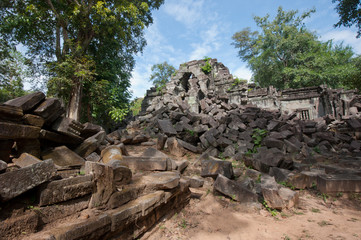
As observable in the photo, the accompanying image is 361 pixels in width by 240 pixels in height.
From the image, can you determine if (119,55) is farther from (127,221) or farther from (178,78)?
(127,221)

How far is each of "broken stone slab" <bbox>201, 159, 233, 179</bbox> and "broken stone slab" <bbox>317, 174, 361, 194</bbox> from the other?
180 centimetres

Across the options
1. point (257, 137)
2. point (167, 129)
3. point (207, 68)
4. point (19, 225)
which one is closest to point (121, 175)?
point (19, 225)

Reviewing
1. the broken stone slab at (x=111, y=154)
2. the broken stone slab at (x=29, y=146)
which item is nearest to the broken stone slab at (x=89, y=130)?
the broken stone slab at (x=111, y=154)

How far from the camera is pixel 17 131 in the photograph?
206 cm

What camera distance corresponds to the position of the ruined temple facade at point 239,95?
1170 centimetres

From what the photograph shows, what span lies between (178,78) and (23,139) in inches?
495

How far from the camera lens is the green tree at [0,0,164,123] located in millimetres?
7531

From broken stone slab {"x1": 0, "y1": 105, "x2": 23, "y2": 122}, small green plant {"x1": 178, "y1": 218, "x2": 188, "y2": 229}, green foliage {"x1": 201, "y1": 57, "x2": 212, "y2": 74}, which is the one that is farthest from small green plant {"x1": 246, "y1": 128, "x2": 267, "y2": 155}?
green foliage {"x1": 201, "y1": 57, "x2": 212, "y2": 74}

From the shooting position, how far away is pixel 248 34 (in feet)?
92.4

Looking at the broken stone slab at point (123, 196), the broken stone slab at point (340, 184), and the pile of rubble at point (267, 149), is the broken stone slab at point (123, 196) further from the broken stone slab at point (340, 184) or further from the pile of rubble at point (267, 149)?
the broken stone slab at point (340, 184)

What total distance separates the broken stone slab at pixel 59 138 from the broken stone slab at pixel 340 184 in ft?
16.0

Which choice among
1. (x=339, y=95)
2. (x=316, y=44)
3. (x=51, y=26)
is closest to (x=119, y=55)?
(x=51, y=26)

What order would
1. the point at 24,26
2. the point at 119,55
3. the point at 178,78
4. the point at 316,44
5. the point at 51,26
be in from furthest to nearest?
the point at 316,44 → the point at 178,78 → the point at 119,55 → the point at 51,26 → the point at 24,26

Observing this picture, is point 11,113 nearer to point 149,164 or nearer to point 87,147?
point 87,147
